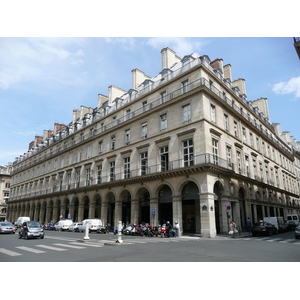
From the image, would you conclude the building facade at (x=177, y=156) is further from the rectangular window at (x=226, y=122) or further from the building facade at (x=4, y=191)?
the building facade at (x=4, y=191)

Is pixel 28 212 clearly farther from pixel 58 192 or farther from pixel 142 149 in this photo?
pixel 142 149

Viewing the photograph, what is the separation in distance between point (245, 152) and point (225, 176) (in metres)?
8.14

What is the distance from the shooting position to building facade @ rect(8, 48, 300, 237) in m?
24.9

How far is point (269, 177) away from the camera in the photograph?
39125 millimetres

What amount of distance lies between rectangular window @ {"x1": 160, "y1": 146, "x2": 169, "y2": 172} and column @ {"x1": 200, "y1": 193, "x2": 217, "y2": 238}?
5.88 metres

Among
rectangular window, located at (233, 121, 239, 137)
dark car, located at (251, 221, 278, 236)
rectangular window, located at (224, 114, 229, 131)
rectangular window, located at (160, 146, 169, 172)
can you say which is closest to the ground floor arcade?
rectangular window, located at (160, 146, 169, 172)

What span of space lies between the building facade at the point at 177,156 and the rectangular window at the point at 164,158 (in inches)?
4.6

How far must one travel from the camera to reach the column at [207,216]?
21.9m

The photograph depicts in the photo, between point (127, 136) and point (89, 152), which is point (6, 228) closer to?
point (89, 152)

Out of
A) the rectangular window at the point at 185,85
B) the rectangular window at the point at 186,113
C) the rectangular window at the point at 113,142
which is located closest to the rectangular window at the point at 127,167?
the rectangular window at the point at 113,142

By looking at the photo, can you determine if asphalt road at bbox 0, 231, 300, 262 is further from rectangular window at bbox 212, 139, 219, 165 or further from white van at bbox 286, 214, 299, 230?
white van at bbox 286, 214, 299, 230

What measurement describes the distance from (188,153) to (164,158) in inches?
139

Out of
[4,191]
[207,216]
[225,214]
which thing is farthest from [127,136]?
[4,191]
